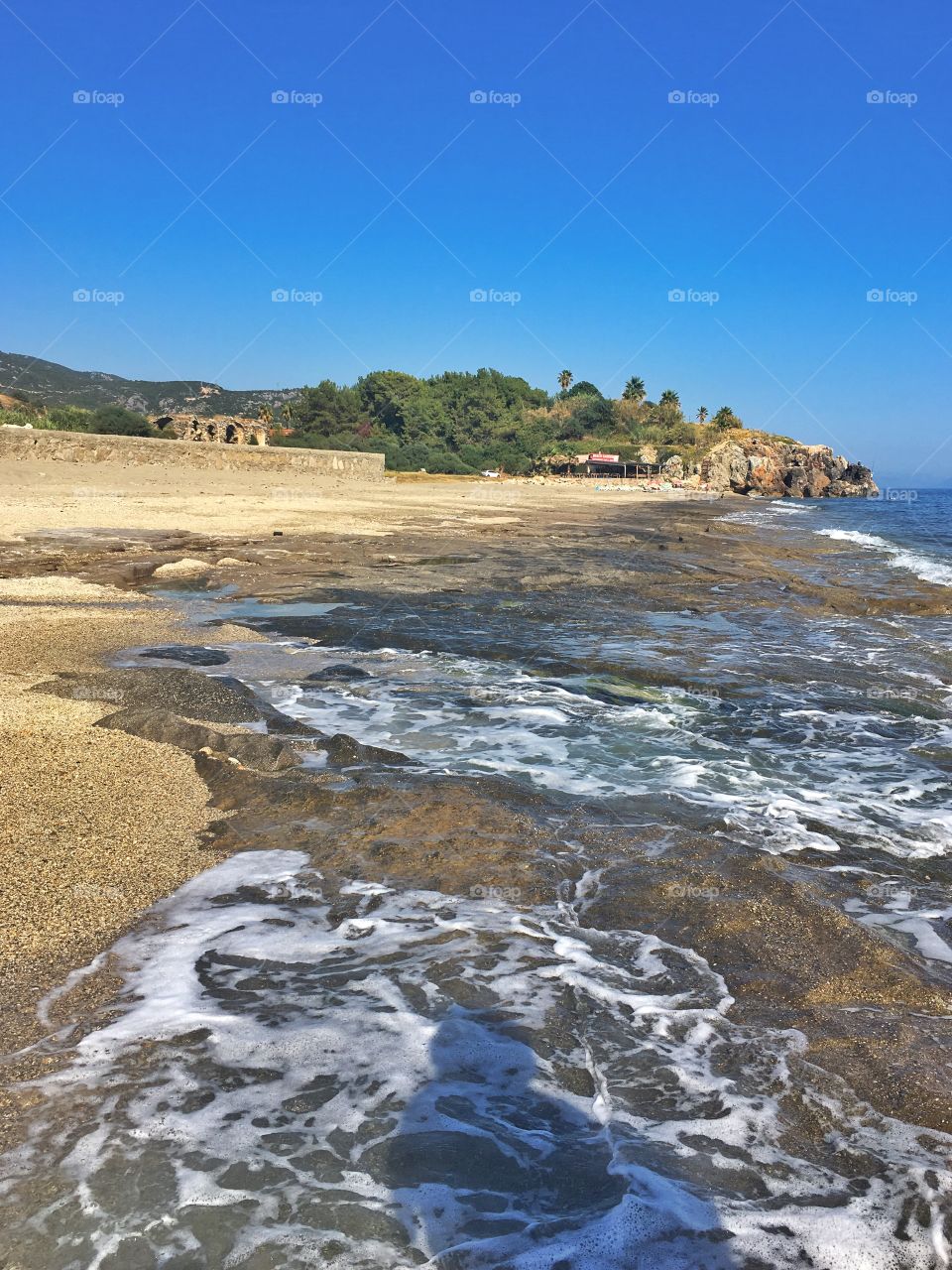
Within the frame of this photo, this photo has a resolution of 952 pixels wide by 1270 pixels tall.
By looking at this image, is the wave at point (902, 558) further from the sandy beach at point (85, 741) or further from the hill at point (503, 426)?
the hill at point (503, 426)

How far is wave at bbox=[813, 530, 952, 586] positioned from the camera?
55.9 ft

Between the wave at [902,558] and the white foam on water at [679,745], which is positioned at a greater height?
the wave at [902,558]

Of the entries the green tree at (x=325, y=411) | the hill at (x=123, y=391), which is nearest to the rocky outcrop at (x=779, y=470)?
the green tree at (x=325, y=411)

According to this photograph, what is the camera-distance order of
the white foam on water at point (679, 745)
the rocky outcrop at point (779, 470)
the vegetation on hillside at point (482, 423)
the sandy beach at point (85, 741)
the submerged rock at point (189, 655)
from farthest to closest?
the rocky outcrop at point (779, 470) → the vegetation on hillside at point (482, 423) → the submerged rock at point (189, 655) → the white foam on water at point (679, 745) → the sandy beach at point (85, 741)

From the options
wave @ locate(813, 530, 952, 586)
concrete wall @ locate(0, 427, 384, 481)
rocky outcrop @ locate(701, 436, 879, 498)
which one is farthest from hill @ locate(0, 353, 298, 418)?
wave @ locate(813, 530, 952, 586)

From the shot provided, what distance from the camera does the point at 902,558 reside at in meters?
21.1

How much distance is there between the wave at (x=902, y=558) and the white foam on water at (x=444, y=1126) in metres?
15.6

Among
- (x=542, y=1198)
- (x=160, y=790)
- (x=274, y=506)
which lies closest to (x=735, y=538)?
(x=274, y=506)

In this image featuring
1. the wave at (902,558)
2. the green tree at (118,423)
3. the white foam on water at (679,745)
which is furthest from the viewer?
the green tree at (118,423)

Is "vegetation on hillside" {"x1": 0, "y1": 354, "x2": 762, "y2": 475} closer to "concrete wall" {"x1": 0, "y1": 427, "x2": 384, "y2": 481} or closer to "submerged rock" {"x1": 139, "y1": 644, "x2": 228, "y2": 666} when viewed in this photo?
"concrete wall" {"x1": 0, "y1": 427, "x2": 384, "y2": 481}

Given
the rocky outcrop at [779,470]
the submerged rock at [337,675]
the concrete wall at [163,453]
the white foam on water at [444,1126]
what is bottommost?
the white foam on water at [444,1126]

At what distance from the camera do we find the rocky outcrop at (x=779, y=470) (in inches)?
3706

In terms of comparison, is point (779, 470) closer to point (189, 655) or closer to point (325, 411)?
point (325, 411)

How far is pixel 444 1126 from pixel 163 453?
3075cm
